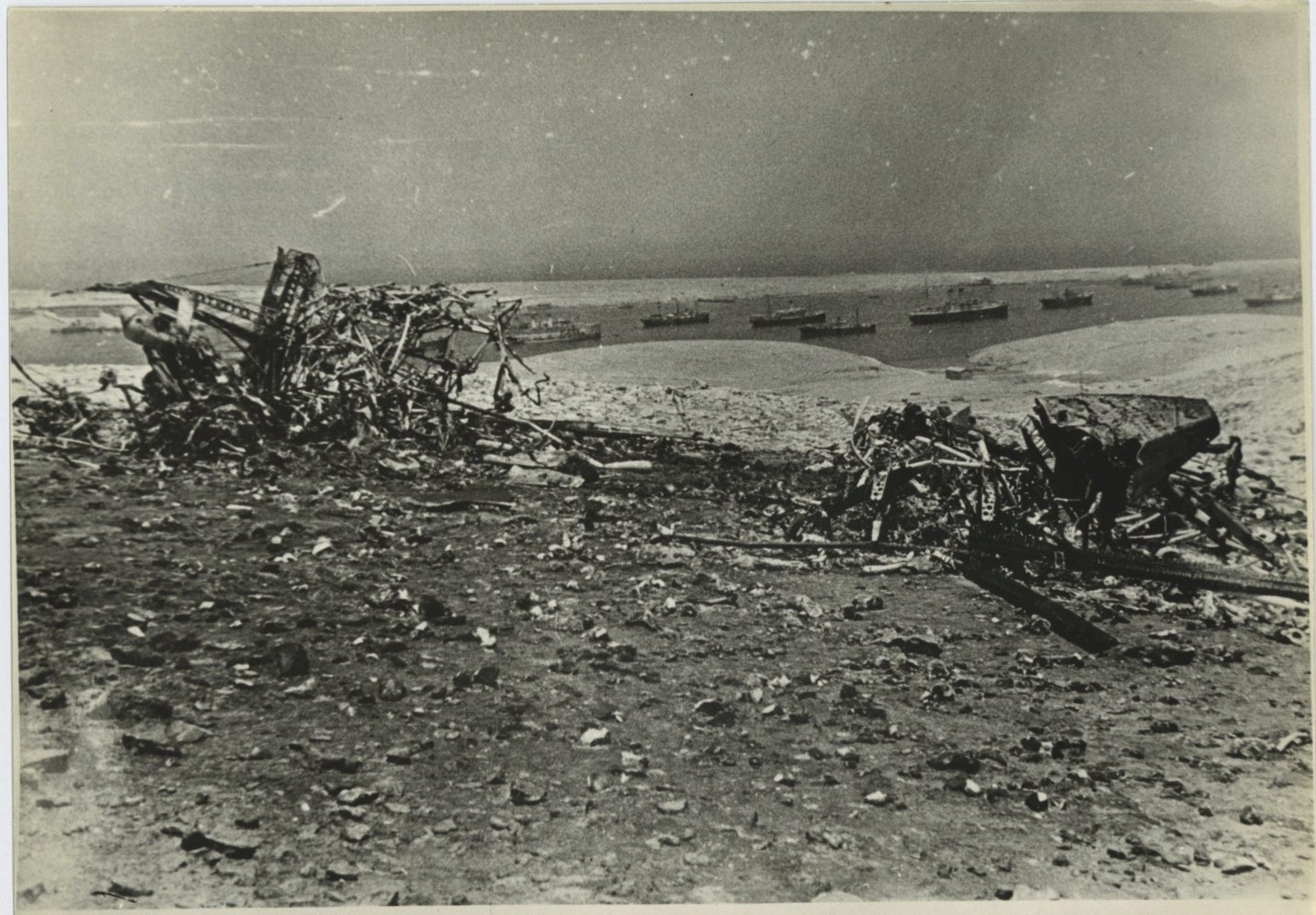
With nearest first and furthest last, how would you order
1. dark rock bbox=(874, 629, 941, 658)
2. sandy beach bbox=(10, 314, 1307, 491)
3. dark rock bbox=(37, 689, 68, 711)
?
dark rock bbox=(37, 689, 68, 711)
dark rock bbox=(874, 629, 941, 658)
sandy beach bbox=(10, 314, 1307, 491)

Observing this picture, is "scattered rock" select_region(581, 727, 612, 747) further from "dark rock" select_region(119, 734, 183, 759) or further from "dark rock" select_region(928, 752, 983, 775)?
"dark rock" select_region(119, 734, 183, 759)

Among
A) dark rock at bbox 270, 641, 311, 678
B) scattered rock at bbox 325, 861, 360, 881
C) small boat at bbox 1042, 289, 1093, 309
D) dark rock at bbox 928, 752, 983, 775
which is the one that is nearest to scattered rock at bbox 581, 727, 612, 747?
scattered rock at bbox 325, 861, 360, 881

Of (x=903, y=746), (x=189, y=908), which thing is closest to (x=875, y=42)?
(x=903, y=746)

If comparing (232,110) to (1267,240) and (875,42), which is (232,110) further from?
(1267,240)

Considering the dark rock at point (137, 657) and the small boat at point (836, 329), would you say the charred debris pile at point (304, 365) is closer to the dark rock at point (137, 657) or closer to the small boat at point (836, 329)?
the dark rock at point (137, 657)

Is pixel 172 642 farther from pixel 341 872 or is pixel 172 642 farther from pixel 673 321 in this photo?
pixel 673 321
